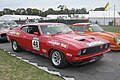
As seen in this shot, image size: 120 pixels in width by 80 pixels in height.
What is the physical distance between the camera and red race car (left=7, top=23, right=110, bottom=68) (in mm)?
5246

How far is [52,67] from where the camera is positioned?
5887mm

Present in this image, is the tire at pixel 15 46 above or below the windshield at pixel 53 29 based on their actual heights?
below

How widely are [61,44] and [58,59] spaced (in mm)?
551

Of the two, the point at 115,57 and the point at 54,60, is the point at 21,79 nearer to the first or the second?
the point at 54,60

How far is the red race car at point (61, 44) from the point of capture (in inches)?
207

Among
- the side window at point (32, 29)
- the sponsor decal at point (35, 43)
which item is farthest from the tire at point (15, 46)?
the sponsor decal at point (35, 43)

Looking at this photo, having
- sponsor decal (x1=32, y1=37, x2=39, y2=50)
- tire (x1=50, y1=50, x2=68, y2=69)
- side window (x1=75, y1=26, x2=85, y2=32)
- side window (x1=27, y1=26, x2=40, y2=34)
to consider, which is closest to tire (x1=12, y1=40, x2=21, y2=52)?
side window (x1=27, y1=26, x2=40, y2=34)

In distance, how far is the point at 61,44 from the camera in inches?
215

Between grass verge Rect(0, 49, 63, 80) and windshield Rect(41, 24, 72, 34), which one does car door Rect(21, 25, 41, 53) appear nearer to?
windshield Rect(41, 24, 72, 34)

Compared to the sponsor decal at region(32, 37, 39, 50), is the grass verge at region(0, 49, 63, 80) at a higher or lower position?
lower

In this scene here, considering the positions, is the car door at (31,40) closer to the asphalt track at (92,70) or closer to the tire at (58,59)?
the asphalt track at (92,70)

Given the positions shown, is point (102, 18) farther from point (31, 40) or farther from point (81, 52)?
point (81, 52)

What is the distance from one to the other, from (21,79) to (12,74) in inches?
18.8

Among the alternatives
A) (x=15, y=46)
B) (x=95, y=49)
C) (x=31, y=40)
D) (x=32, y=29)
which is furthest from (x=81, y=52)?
(x=15, y=46)
